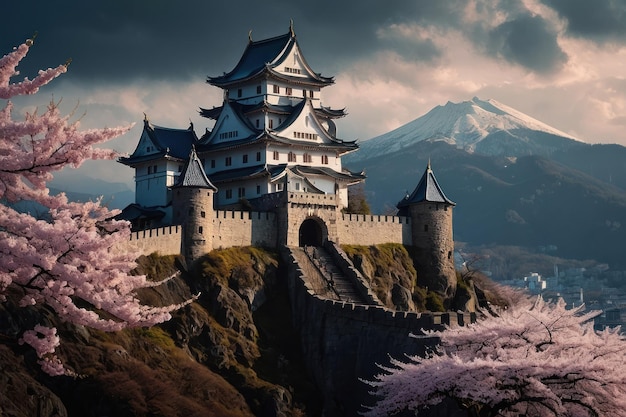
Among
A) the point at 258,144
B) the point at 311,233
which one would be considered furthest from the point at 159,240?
the point at 258,144

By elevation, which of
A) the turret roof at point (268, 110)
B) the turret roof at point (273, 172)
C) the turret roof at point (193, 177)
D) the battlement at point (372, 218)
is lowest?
the battlement at point (372, 218)

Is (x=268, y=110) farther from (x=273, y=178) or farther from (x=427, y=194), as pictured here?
(x=427, y=194)

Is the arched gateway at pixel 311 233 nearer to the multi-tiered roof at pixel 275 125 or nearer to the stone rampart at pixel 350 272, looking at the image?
the stone rampart at pixel 350 272

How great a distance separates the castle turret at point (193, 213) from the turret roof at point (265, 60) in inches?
839

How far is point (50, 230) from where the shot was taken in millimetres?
28656

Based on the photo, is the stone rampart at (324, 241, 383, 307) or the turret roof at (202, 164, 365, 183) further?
the turret roof at (202, 164, 365, 183)

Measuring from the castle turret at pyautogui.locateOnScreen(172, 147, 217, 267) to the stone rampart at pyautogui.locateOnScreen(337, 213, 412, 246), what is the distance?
13.0 m

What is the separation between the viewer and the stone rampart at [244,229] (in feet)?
241

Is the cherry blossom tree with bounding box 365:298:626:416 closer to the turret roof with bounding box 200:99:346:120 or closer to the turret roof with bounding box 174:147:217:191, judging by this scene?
the turret roof with bounding box 174:147:217:191

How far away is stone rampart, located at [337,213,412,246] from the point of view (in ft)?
268

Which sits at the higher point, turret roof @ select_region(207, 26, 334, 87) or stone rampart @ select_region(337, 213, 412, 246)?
turret roof @ select_region(207, 26, 334, 87)

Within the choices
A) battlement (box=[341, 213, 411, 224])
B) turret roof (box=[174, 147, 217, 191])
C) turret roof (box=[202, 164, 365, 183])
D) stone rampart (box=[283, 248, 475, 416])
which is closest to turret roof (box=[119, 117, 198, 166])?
turret roof (box=[202, 164, 365, 183])

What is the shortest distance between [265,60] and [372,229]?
67.5 feet

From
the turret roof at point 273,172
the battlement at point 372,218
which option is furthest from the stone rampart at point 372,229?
the turret roof at point 273,172
